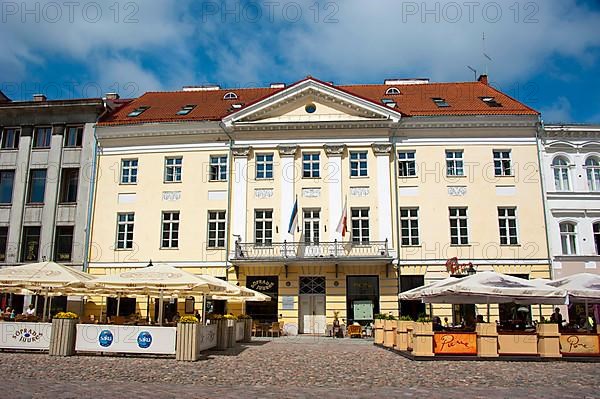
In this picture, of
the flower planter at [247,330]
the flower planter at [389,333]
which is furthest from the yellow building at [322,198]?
the flower planter at [389,333]

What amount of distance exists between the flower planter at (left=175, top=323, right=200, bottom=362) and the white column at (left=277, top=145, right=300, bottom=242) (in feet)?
40.7

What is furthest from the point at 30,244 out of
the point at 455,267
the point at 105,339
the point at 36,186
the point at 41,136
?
the point at 455,267

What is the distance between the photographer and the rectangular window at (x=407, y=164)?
28750mm

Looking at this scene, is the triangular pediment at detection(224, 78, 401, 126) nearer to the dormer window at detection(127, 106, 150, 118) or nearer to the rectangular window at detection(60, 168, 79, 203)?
the dormer window at detection(127, 106, 150, 118)

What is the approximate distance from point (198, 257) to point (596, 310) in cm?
1932

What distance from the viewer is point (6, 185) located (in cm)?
3047

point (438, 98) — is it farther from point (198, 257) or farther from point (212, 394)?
point (212, 394)

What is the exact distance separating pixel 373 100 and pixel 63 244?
18034mm

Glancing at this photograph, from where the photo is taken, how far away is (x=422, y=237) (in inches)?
1093

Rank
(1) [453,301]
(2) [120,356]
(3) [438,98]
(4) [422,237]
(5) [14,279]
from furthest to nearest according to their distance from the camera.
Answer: (3) [438,98] < (4) [422,237] < (1) [453,301] < (5) [14,279] < (2) [120,356]

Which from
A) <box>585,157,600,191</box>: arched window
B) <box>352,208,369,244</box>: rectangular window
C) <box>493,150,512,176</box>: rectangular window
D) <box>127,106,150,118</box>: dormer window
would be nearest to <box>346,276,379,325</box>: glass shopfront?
<box>352,208,369,244</box>: rectangular window

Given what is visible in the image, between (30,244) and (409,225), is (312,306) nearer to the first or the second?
(409,225)

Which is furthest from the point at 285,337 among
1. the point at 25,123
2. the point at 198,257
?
the point at 25,123

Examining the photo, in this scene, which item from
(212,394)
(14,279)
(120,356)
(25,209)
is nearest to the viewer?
(212,394)
